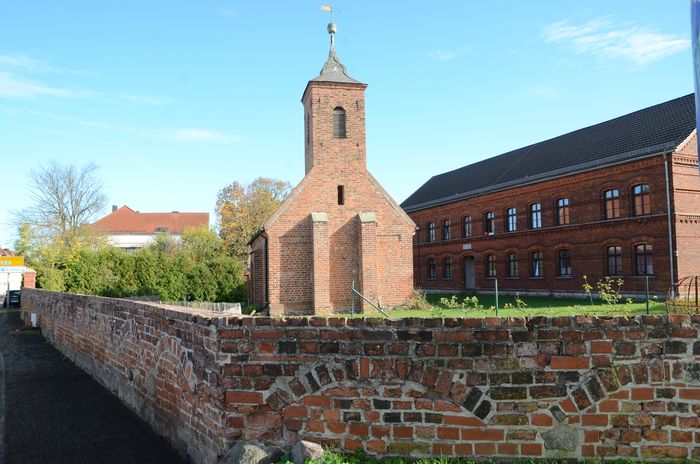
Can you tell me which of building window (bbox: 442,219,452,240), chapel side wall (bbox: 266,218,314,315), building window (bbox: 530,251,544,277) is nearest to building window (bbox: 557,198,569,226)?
building window (bbox: 530,251,544,277)

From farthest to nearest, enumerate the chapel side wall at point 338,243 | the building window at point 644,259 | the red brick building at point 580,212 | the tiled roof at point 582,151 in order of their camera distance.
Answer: the tiled roof at point 582,151 → the building window at point 644,259 → the red brick building at point 580,212 → the chapel side wall at point 338,243

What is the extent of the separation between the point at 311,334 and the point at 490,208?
3191 centimetres

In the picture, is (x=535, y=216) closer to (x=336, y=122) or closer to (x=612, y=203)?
(x=612, y=203)

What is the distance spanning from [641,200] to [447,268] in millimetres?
16627

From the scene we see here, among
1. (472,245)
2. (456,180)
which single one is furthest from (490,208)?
(456,180)

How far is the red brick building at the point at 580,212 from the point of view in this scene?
23109 millimetres

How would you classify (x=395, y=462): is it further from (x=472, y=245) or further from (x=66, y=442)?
(x=472, y=245)

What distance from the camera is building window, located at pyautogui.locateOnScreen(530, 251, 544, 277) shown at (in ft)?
99.8

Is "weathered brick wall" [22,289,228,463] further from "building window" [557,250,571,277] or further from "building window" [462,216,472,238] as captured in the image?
"building window" [462,216,472,238]

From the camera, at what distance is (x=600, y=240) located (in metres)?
26.4

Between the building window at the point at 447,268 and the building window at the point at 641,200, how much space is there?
51.3 ft

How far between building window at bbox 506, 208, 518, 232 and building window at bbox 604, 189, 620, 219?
6.56 m

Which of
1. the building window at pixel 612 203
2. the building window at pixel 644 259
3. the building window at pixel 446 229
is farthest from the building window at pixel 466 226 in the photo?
the building window at pixel 644 259

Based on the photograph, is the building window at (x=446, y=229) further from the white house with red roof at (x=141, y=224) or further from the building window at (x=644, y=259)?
the white house with red roof at (x=141, y=224)
